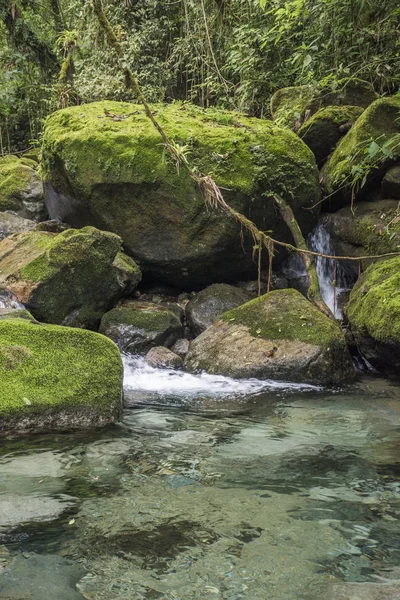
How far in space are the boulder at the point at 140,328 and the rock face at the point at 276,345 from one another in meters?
0.62

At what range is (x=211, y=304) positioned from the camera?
8711 mm

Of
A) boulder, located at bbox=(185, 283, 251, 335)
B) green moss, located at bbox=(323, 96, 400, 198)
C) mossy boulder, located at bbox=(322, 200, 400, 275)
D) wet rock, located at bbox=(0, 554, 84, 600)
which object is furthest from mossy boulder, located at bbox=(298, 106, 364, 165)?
wet rock, located at bbox=(0, 554, 84, 600)

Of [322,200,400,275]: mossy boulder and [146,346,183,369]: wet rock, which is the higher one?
[322,200,400,275]: mossy boulder

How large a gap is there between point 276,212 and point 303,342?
9.94 feet

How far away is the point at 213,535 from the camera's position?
2793 millimetres

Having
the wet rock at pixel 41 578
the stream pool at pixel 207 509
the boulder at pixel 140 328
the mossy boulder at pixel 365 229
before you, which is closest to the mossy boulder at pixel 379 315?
the mossy boulder at pixel 365 229

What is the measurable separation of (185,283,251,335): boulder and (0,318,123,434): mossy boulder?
3.30m

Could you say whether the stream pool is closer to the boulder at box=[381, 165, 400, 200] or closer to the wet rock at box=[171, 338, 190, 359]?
the wet rock at box=[171, 338, 190, 359]

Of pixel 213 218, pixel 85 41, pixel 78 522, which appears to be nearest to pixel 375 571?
pixel 78 522

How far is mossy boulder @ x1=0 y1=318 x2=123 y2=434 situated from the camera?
4457 millimetres

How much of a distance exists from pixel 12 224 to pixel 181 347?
16.5 feet

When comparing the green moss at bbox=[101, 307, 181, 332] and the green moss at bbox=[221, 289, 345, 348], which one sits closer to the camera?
the green moss at bbox=[221, 289, 345, 348]

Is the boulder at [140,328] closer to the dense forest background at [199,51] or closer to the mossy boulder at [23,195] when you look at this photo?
the dense forest background at [199,51]

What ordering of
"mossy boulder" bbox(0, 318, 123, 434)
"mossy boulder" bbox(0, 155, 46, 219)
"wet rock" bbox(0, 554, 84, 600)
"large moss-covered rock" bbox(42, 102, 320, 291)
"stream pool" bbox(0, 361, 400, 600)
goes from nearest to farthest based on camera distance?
"wet rock" bbox(0, 554, 84, 600) → "stream pool" bbox(0, 361, 400, 600) → "mossy boulder" bbox(0, 318, 123, 434) → "large moss-covered rock" bbox(42, 102, 320, 291) → "mossy boulder" bbox(0, 155, 46, 219)
